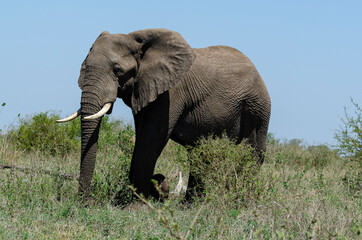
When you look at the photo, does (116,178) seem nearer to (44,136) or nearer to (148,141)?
(148,141)

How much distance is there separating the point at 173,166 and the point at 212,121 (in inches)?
85.8

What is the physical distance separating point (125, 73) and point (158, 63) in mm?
540

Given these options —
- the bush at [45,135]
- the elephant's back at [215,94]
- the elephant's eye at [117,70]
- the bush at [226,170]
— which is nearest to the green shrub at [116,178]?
the elephant's back at [215,94]

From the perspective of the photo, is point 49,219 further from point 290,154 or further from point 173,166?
point 290,154

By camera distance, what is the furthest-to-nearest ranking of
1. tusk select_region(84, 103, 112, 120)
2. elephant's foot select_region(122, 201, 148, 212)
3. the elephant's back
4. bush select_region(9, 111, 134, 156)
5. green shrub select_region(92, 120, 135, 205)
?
bush select_region(9, 111, 134, 156) < the elephant's back < green shrub select_region(92, 120, 135, 205) < elephant's foot select_region(122, 201, 148, 212) < tusk select_region(84, 103, 112, 120)

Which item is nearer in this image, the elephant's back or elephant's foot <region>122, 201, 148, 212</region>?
elephant's foot <region>122, 201, 148, 212</region>

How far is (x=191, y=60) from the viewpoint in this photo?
8180 millimetres

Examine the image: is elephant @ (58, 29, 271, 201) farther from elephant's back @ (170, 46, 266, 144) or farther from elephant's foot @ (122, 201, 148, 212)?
elephant's foot @ (122, 201, 148, 212)

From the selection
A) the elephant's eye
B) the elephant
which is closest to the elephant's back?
the elephant

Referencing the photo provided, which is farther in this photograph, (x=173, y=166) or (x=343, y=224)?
(x=173, y=166)

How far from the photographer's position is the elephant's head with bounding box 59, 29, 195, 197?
7.52 meters

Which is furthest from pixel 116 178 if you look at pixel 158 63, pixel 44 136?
pixel 44 136

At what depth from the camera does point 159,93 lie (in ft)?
25.7

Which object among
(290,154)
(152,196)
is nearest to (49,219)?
(152,196)
